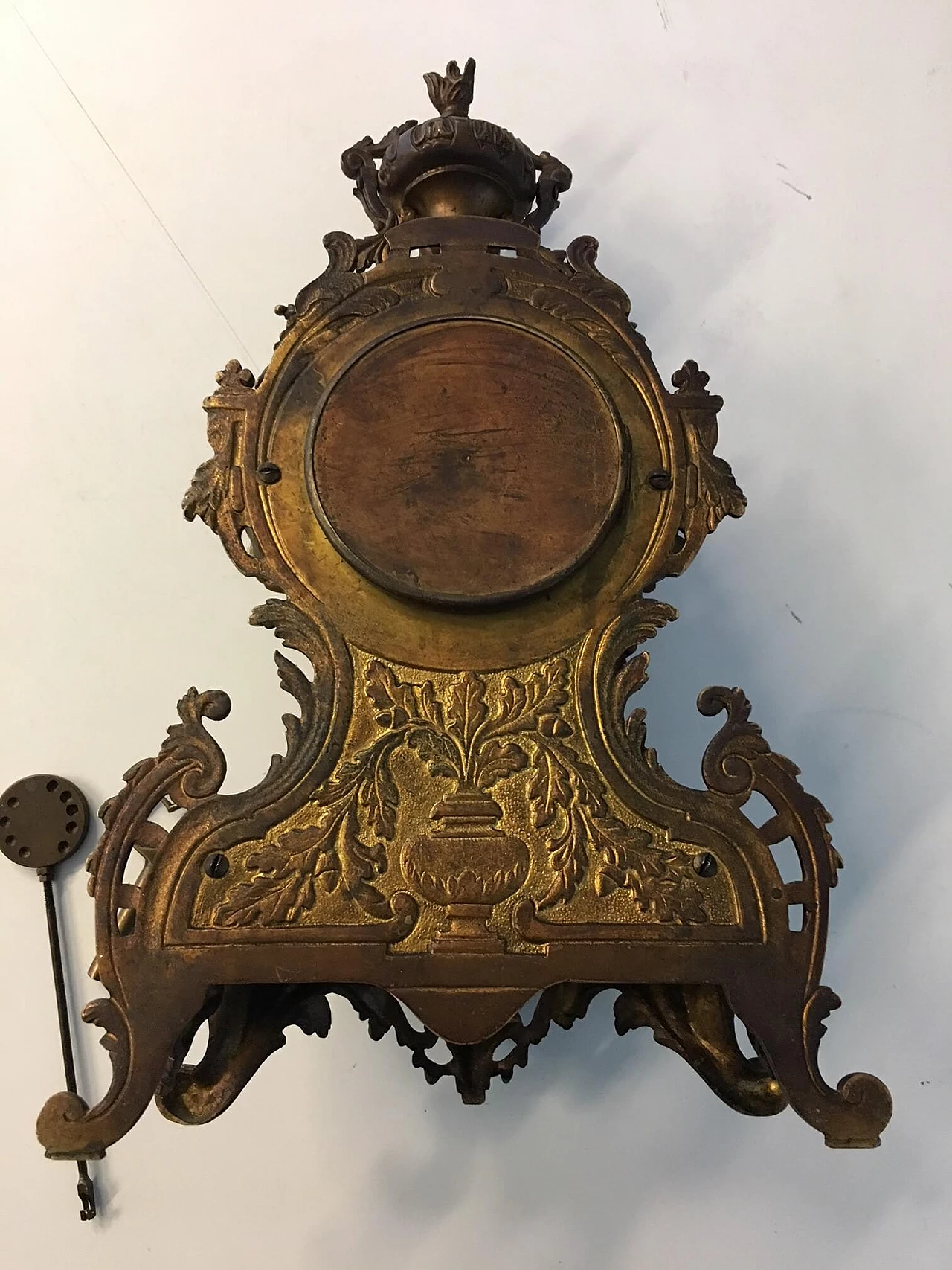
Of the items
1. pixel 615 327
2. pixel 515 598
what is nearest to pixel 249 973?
pixel 515 598

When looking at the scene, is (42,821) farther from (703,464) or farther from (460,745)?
(703,464)

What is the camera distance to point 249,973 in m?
0.72

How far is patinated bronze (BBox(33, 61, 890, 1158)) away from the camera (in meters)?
0.72

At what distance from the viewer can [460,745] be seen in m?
0.77

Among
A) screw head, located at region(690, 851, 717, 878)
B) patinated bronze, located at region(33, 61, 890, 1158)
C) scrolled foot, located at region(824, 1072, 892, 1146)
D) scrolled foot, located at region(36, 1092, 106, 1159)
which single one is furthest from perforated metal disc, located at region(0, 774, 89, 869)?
scrolled foot, located at region(824, 1072, 892, 1146)

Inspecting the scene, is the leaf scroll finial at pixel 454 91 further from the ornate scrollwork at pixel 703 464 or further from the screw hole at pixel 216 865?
the screw hole at pixel 216 865

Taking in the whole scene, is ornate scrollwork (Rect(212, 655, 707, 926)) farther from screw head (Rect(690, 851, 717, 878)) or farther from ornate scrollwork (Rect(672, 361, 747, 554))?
ornate scrollwork (Rect(672, 361, 747, 554))

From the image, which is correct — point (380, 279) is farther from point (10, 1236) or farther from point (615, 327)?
point (10, 1236)

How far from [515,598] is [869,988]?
2.29ft

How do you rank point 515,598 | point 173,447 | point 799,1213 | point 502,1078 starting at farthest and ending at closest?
point 173,447 → point 799,1213 → point 502,1078 → point 515,598

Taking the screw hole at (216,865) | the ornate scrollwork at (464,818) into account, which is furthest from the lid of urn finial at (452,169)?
the screw hole at (216,865)

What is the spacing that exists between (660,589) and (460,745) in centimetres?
50

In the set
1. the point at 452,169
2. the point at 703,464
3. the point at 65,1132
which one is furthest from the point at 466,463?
the point at 65,1132

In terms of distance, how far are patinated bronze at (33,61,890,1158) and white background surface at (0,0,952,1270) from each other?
30 cm
